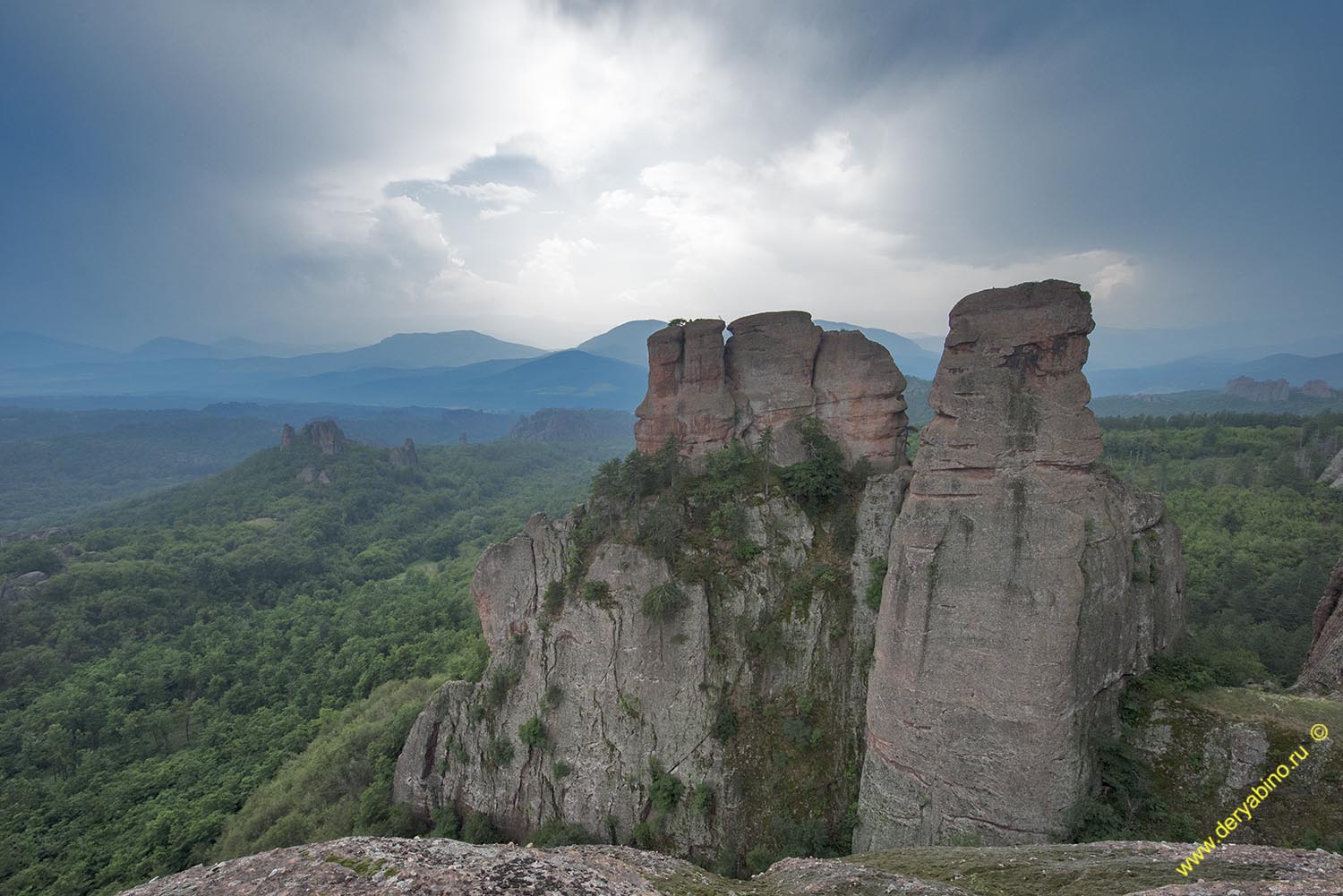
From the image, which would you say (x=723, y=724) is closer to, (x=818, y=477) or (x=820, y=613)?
(x=820, y=613)

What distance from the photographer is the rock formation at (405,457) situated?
101 meters

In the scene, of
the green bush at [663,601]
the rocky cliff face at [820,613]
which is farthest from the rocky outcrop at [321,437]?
the green bush at [663,601]

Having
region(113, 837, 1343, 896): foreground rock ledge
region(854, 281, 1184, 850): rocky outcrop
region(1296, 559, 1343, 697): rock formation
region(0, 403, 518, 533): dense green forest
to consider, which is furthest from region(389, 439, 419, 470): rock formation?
region(1296, 559, 1343, 697): rock formation

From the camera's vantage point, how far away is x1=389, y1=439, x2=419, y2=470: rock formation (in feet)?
330

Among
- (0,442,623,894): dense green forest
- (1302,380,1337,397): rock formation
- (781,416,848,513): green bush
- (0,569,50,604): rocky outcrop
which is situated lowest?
(0,442,623,894): dense green forest

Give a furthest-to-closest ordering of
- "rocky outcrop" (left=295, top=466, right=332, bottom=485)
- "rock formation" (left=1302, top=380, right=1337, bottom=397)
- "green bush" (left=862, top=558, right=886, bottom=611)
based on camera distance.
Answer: "rock formation" (left=1302, top=380, right=1337, bottom=397) < "rocky outcrop" (left=295, top=466, right=332, bottom=485) < "green bush" (left=862, top=558, right=886, bottom=611)

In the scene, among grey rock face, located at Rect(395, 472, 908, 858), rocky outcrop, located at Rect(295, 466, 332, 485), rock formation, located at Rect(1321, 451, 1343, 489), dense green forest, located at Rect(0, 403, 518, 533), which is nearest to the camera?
grey rock face, located at Rect(395, 472, 908, 858)

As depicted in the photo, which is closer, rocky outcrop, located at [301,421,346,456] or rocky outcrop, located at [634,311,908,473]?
rocky outcrop, located at [634,311,908,473]

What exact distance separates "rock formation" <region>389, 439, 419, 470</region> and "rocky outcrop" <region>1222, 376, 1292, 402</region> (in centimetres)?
24031

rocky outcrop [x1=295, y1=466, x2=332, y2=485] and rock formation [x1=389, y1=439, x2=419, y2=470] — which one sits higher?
rock formation [x1=389, y1=439, x2=419, y2=470]

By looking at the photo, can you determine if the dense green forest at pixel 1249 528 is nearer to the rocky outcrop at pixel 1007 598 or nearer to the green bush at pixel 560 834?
the rocky outcrop at pixel 1007 598

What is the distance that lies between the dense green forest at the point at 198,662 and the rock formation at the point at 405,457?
20.1 metres

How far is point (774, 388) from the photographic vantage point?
953 inches

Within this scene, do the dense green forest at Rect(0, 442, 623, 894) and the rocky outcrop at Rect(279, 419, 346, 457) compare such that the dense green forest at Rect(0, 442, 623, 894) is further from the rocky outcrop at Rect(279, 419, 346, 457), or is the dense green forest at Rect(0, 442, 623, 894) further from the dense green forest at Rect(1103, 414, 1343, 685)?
the dense green forest at Rect(1103, 414, 1343, 685)
